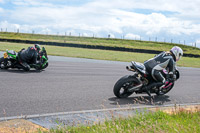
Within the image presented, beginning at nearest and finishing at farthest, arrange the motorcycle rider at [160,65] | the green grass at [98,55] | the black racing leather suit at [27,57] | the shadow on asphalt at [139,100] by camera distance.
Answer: the shadow on asphalt at [139,100]
the motorcycle rider at [160,65]
the black racing leather suit at [27,57]
the green grass at [98,55]

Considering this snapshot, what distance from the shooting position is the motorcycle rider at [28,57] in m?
13.9

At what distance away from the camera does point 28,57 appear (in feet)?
45.9

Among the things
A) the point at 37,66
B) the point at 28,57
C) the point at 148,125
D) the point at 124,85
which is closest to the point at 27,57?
the point at 28,57

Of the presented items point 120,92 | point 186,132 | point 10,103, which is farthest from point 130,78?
point 186,132

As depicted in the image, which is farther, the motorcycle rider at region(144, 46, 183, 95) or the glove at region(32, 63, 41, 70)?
the glove at region(32, 63, 41, 70)

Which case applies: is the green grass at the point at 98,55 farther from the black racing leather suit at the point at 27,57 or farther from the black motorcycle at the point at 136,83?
the black motorcycle at the point at 136,83

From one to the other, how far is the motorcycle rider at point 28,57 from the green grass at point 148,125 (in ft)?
29.5

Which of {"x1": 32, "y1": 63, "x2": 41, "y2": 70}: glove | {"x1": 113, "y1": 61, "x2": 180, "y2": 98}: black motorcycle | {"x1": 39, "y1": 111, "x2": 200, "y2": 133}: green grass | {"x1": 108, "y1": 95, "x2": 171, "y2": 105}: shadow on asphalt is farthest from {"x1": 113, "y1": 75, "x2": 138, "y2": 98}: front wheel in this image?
{"x1": 32, "y1": 63, "x2": 41, "y2": 70}: glove

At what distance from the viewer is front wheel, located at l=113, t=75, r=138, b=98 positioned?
27.9 ft

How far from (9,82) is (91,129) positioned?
20.4ft

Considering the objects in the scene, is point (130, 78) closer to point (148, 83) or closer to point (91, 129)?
point (148, 83)

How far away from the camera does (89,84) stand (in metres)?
11.3

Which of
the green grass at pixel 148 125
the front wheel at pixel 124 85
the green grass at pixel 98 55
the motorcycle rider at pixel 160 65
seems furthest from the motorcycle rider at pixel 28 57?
the green grass at pixel 98 55

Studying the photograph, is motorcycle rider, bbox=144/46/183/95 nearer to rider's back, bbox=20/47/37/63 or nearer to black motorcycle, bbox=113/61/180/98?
black motorcycle, bbox=113/61/180/98
